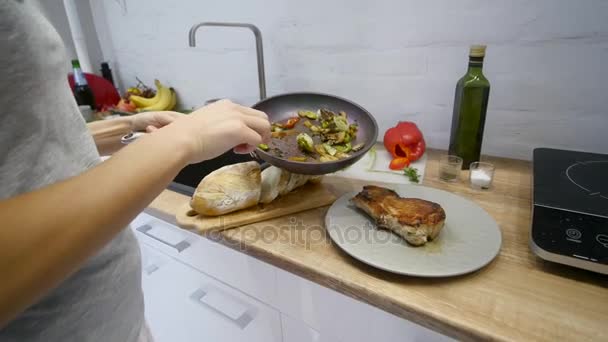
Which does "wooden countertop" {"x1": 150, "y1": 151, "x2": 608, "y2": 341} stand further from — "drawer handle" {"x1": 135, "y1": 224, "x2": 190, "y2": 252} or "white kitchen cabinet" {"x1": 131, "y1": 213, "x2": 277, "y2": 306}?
"drawer handle" {"x1": 135, "y1": 224, "x2": 190, "y2": 252}

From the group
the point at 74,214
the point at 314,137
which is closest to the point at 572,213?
the point at 314,137

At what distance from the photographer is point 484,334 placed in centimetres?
40

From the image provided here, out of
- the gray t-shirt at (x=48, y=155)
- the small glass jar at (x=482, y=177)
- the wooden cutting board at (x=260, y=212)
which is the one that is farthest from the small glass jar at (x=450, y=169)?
→ the gray t-shirt at (x=48, y=155)

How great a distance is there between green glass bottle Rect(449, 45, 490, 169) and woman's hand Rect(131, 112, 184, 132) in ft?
2.03

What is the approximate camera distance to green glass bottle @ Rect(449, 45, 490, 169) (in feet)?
2.39

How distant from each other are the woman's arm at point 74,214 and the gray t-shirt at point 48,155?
0.05 ft

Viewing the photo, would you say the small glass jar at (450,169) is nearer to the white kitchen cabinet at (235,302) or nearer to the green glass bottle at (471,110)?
the green glass bottle at (471,110)

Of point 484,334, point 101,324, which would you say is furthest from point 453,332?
point 101,324

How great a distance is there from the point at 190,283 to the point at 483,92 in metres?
0.82

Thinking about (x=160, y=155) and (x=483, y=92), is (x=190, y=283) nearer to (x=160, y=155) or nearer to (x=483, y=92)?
(x=160, y=155)

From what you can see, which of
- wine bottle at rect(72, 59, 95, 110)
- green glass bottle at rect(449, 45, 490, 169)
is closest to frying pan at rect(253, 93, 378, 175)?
green glass bottle at rect(449, 45, 490, 169)

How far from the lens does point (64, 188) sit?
0.96 ft

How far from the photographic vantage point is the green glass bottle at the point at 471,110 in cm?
73

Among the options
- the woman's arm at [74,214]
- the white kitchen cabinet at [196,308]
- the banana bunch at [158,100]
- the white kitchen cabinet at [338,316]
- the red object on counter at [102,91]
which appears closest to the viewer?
the woman's arm at [74,214]
